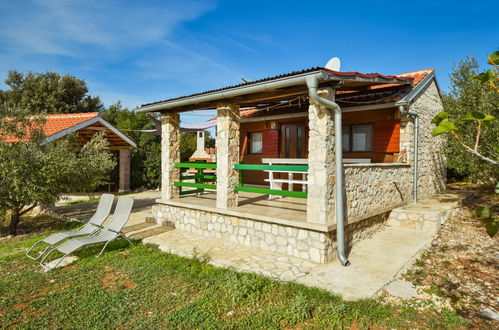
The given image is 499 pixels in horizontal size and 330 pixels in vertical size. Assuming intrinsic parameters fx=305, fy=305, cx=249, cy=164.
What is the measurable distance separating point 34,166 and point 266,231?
6431mm

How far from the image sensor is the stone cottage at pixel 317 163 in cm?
589

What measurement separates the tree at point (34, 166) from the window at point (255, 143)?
20.1 ft

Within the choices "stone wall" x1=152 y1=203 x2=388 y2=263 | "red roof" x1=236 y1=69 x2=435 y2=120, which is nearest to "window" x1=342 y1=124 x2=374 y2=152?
"red roof" x1=236 y1=69 x2=435 y2=120

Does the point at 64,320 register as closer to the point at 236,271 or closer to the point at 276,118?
the point at 236,271

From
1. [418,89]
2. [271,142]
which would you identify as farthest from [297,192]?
[271,142]

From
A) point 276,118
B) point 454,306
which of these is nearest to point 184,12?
point 276,118

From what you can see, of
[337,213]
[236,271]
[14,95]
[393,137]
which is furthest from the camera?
[14,95]

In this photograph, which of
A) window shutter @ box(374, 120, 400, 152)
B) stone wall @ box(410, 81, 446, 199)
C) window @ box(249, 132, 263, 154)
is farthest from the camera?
window @ box(249, 132, 263, 154)

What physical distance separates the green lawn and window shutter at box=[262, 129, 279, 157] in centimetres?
734

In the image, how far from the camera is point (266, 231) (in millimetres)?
6734

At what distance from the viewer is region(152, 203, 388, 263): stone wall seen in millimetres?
5961

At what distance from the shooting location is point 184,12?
11.7m

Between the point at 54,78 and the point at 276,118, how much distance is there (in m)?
26.7

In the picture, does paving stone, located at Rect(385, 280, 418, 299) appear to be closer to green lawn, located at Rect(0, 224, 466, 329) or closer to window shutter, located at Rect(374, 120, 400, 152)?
green lawn, located at Rect(0, 224, 466, 329)
